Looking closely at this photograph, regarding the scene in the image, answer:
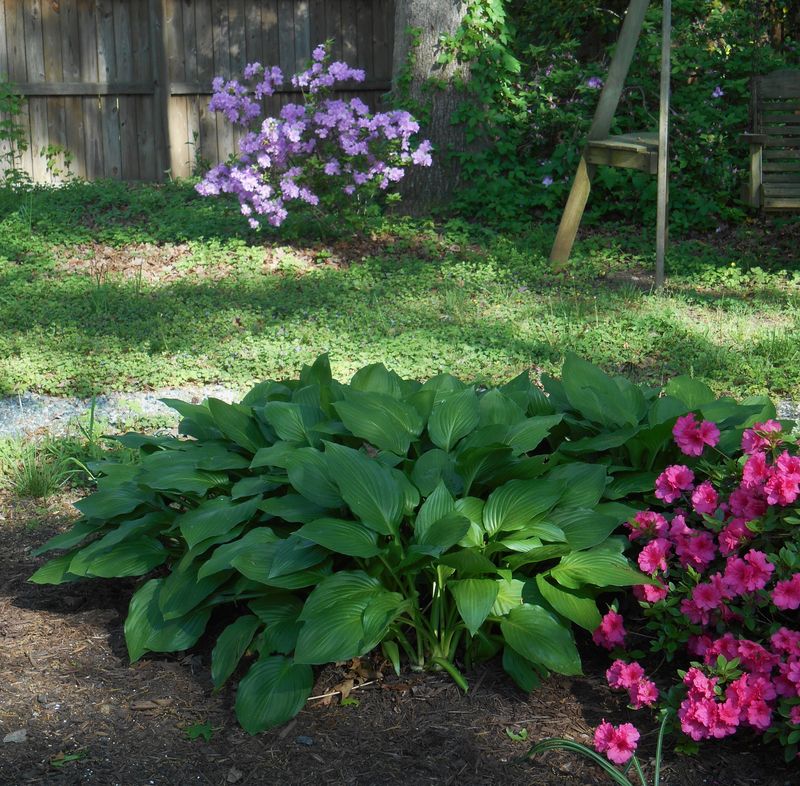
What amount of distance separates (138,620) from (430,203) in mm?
6373

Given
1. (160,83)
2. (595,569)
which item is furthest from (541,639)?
(160,83)

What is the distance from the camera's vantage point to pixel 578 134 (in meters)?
8.62

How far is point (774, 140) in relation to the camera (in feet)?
23.9

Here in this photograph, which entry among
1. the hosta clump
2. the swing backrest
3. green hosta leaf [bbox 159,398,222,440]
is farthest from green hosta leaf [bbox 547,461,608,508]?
the swing backrest

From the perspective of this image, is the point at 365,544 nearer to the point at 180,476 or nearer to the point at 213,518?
the point at 213,518

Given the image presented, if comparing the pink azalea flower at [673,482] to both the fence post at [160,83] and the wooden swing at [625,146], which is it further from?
the fence post at [160,83]

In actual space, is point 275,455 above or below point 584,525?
above

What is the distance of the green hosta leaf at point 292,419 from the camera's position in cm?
274

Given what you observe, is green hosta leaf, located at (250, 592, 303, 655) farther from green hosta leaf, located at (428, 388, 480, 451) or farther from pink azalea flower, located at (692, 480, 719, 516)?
pink azalea flower, located at (692, 480, 719, 516)

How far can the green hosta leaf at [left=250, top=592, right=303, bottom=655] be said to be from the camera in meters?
2.42

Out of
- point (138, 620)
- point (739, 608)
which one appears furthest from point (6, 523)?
point (739, 608)

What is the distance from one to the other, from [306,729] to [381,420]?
0.77 meters

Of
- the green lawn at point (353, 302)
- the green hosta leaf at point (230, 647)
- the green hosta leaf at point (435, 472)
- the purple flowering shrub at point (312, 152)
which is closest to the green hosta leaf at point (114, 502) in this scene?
the green hosta leaf at point (230, 647)

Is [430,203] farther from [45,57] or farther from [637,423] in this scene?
[637,423]
